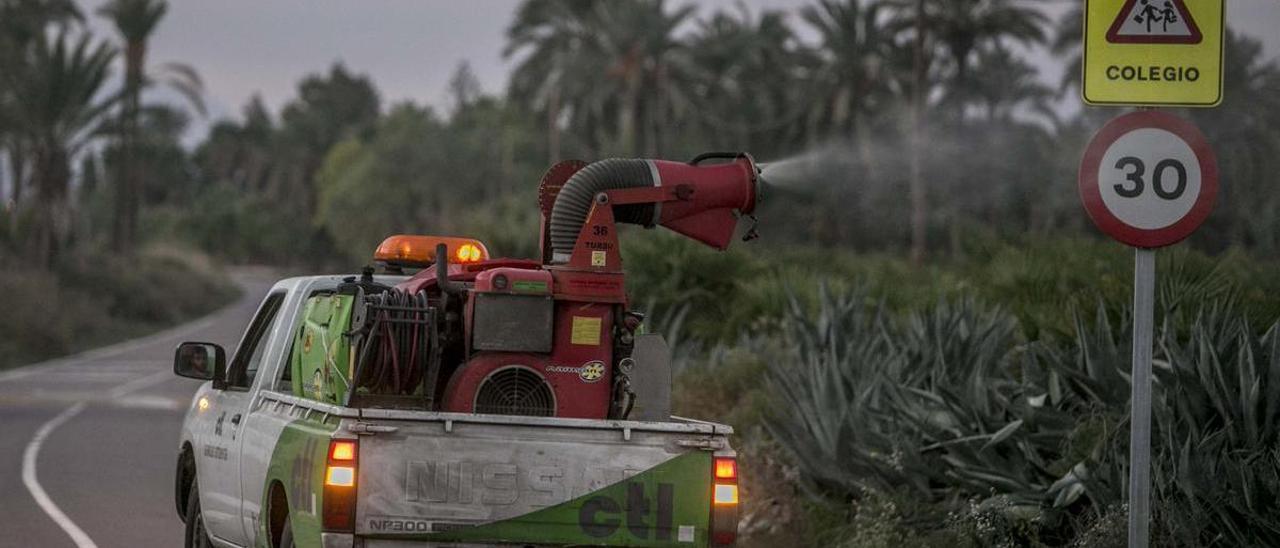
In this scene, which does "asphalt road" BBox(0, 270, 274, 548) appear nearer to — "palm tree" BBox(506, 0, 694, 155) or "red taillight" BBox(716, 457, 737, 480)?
"red taillight" BBox(716, 457, 737, 480)

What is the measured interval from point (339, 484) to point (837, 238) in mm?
68917

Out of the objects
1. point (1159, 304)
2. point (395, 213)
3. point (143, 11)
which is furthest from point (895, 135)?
point (1159, 304)

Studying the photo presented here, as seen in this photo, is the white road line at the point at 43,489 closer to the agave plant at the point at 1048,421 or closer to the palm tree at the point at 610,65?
the agave plant at the point at 1048,421

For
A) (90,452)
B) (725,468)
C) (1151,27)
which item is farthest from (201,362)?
(90,452)

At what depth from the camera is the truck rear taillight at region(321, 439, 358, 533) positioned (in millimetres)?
7384

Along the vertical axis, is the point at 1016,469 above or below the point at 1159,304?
below

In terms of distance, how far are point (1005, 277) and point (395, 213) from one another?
356ft

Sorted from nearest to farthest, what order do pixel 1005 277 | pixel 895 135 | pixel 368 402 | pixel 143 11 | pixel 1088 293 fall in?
pixel 368 402
pixel 1088 293
pixel 1005 277
pixel 143 11
pixel 895 135

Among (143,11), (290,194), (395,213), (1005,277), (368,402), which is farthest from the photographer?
(290,194)

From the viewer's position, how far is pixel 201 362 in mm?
10258

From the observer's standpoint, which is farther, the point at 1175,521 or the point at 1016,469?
the point at 1016,469

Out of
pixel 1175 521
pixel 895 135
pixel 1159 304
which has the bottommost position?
pixel 1175 521

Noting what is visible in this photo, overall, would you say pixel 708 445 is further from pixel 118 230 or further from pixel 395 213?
pixel 395 213

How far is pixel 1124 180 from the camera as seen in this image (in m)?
7.54
